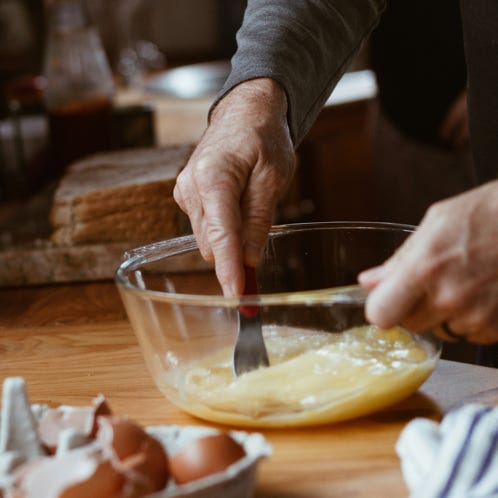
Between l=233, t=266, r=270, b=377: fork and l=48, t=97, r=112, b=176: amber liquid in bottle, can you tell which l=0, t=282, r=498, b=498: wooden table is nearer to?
l=233, t=266, r=270, b=377: fork

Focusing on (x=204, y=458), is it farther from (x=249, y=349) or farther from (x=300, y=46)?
(x=300, y=46)

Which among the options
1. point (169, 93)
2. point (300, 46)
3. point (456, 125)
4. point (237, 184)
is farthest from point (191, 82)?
point (237, 184)

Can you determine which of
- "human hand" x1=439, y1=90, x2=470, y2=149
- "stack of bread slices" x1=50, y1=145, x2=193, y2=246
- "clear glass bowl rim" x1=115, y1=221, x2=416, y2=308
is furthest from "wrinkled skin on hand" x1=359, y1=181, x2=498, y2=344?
"human hand" x1=439, y1=90, x2=470, y2=149

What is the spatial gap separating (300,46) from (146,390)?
55 centimetres

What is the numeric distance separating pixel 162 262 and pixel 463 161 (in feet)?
5.90

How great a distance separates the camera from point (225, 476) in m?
0.69

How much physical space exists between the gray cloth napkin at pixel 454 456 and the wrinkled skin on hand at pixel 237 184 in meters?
0.34

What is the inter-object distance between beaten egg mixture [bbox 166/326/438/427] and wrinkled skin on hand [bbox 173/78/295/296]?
115 mm

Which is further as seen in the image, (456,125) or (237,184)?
(456,125)

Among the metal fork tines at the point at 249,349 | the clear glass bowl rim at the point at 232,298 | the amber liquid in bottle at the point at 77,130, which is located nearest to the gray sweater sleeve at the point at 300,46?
the clear glass bowl rim at the point at 232,298

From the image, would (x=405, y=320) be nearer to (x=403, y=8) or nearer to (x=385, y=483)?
(x=385, y=483)

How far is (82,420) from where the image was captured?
0.82 metres

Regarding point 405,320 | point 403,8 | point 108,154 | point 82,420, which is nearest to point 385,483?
point 405,320

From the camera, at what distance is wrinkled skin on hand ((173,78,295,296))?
1055 mm
